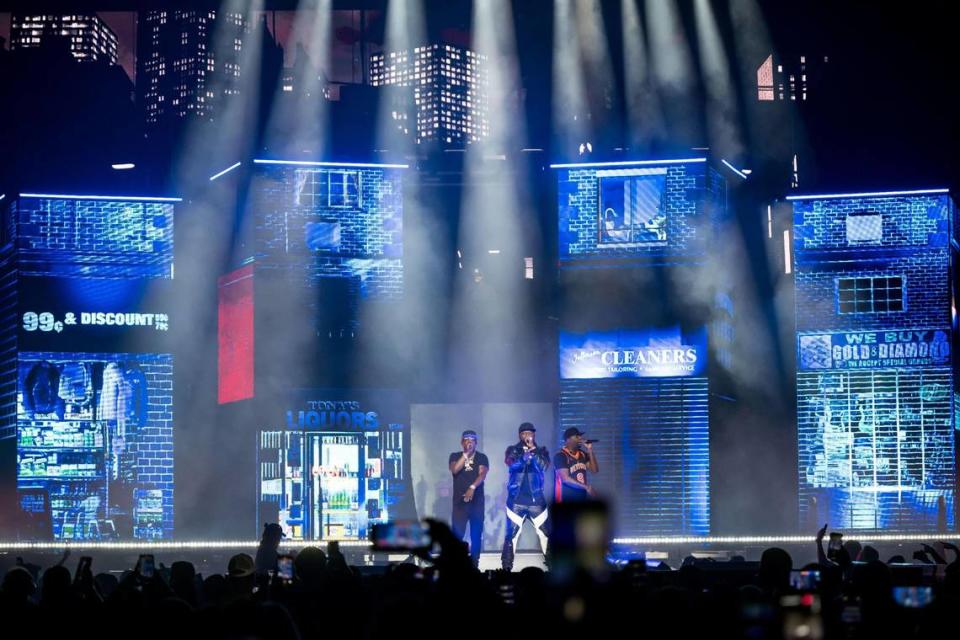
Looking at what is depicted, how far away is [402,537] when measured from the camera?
4.89 meters

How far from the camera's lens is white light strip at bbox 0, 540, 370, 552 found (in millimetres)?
17984

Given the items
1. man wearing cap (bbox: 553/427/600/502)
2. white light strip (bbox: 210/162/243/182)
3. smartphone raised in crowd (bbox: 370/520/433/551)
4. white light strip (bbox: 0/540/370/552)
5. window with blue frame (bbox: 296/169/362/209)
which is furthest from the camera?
white light strip (bbox: 210/162/243/182)

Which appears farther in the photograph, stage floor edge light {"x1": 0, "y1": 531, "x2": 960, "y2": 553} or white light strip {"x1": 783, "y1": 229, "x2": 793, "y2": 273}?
white light strip {"x1": 783, "y1": 229, "x2": 793, "y2": 273}

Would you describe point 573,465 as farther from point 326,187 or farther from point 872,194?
point 872,194

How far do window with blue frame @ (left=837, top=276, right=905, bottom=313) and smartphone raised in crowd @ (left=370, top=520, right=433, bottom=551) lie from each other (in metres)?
16.4

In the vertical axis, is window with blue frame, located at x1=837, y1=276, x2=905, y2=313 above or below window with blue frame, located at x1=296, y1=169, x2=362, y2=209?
below

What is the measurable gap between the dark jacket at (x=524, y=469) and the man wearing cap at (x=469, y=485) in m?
0.37

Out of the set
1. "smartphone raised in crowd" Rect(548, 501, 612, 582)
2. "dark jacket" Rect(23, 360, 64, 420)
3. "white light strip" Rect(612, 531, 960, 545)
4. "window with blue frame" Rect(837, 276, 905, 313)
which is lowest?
"white light strip" Rect(612, 531, 960, 545)

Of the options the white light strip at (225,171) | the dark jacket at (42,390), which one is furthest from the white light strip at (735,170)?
the dark jacket at (42,390)

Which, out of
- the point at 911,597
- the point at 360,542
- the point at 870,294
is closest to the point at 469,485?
the point at 360,542

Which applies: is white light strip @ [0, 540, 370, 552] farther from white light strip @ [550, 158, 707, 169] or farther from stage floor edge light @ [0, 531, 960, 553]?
white light strip @ [550, 158, 707, 169]

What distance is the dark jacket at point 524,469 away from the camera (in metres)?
14.6

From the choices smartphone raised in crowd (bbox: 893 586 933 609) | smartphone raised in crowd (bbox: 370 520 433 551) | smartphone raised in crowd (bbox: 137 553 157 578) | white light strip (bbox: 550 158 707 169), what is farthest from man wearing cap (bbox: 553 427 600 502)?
smartphone raised in crowd (bbox: 893 586 933 609)

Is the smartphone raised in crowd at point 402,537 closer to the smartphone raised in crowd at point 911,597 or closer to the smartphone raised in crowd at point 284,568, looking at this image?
the smartphone raised in crowd at point 911,597
